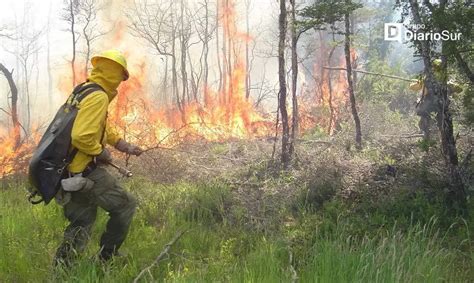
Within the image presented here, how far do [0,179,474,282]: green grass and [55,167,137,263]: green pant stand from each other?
17cm

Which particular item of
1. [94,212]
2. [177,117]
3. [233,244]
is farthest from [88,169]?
[177,117]

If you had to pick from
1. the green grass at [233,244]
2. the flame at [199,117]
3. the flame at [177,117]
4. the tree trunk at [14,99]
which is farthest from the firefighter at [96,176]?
the tree trunk at [14,99]

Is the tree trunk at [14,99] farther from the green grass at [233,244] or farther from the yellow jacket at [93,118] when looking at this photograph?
the yellow jacket at [93,118]

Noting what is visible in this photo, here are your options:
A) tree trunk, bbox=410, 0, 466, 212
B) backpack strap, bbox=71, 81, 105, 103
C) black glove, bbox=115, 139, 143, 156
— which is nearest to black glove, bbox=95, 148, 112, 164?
black glove, bbox=115, 139, 143, 156

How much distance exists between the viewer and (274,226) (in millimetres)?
4824

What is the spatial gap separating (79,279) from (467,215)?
4.32m

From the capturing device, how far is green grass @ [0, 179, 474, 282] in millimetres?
2707

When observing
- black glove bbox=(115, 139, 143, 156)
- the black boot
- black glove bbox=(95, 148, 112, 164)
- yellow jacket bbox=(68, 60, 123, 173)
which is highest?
yellow jacket bbox=(68, 60, 123, 173)

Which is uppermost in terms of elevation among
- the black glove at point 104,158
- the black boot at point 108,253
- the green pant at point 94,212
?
Answer: the black glove at point 104,158

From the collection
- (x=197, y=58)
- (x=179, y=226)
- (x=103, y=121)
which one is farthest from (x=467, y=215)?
(x=197, y=58)

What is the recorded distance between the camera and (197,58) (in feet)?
83.8

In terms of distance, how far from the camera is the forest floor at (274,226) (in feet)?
9.19

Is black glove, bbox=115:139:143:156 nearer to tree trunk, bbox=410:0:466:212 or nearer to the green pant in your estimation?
the green pant

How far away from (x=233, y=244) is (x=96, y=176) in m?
1.59
